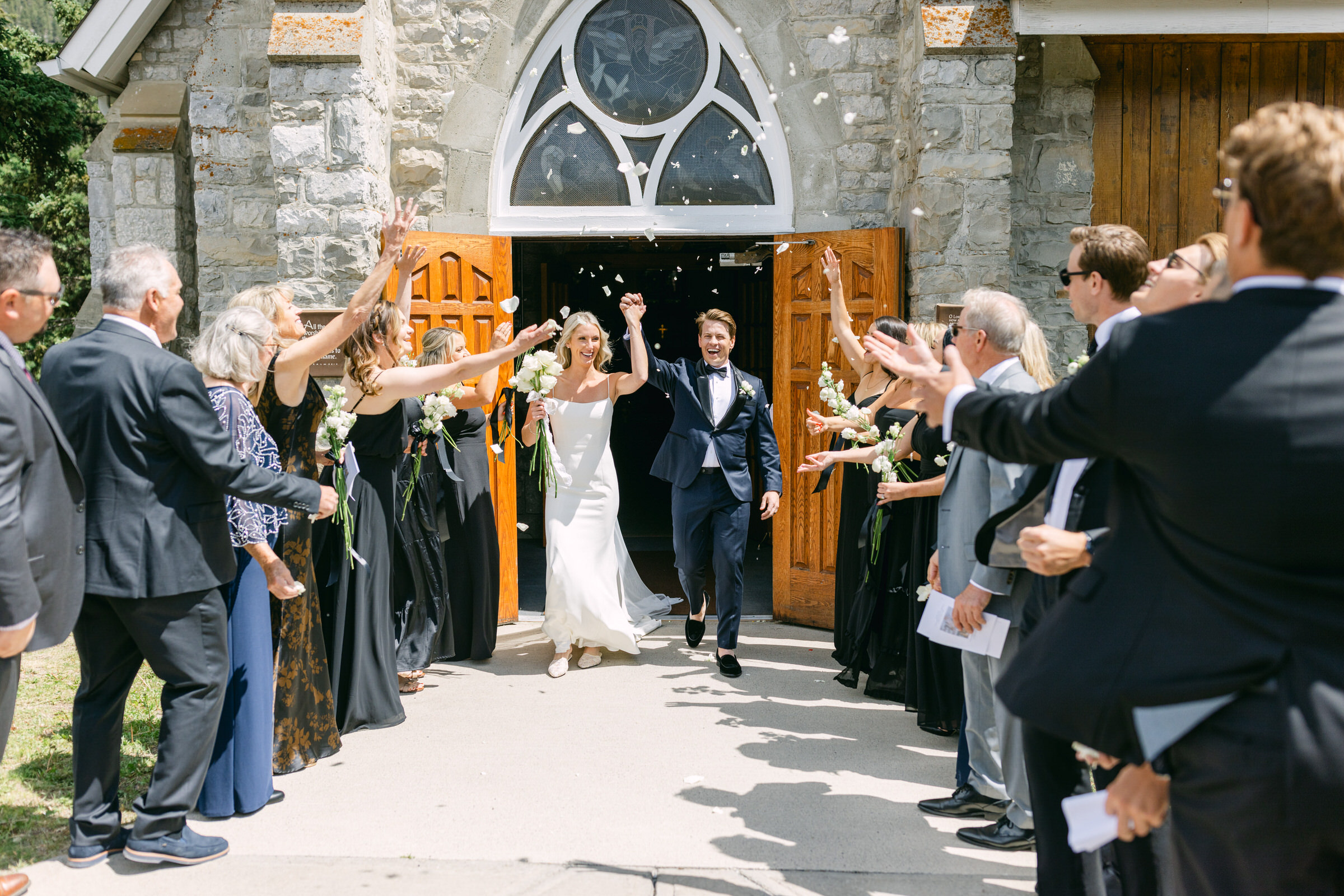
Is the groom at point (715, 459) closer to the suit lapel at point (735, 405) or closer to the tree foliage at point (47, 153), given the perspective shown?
the suit lapel at point (735, 405)

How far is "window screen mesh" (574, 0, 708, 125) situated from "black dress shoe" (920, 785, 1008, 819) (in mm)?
5473

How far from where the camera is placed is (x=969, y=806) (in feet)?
12.9

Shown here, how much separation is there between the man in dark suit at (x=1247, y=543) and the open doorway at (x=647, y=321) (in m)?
6.44

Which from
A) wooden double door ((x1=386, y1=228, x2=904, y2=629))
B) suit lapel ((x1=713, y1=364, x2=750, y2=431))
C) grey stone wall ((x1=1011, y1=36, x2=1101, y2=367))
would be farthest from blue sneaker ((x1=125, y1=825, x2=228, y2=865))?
grey stone wall ((x1=1011, y1=36, x2=1101, y2=367))

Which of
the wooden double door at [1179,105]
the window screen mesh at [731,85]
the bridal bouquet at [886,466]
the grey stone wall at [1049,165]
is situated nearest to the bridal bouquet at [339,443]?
the bridal bouquet at [886,466]

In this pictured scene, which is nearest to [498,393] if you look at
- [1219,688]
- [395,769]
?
[395,769]

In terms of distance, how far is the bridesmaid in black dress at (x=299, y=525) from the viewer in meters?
4.13

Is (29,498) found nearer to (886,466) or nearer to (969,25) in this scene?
(886,466)

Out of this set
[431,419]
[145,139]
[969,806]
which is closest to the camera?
[969,806]

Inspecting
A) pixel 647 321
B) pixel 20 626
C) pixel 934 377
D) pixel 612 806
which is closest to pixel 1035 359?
pixel 934 377

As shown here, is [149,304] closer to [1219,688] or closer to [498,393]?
[1219,688]

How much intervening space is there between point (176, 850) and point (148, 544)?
3.47ft

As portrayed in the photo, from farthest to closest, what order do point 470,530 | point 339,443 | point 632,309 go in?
point 470,530, point 632,309, point 339,443

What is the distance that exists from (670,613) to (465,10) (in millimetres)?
4739
